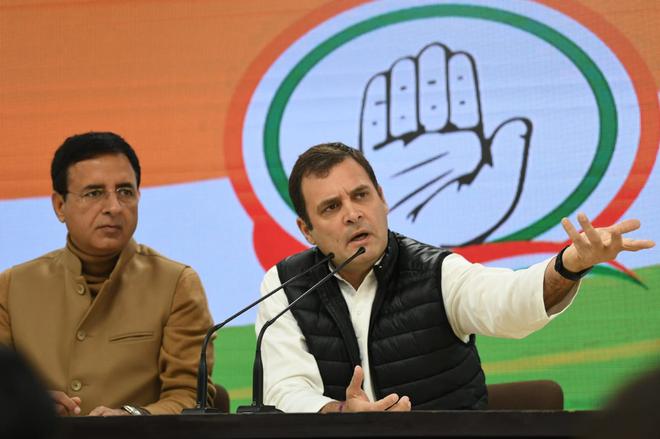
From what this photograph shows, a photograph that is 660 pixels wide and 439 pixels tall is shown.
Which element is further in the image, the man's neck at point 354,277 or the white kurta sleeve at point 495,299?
the man's neck at point 354,277

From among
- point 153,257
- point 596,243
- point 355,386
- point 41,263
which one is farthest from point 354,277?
point 41,263

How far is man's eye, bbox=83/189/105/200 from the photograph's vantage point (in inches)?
112

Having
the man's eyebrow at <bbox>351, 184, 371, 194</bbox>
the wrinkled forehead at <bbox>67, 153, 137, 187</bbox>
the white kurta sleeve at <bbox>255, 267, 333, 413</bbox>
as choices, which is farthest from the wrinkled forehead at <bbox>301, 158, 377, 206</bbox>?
the wrinkled forehead at <bbox>67, 153, 137, 187</bbox>

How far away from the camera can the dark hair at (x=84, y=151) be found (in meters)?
2.91

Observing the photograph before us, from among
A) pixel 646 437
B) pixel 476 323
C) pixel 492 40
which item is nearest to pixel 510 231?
pixel 492 40

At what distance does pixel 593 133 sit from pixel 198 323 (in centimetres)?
156

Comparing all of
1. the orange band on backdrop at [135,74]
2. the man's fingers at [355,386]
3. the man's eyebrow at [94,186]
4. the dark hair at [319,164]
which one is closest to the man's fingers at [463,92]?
the orange band on backdrop at [135,74]

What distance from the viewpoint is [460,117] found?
3279 millimetres

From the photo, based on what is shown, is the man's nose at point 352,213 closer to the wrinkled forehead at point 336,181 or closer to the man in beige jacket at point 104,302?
the wrinkled forehead at point 336,181

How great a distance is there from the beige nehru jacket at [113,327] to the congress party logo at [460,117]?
0.60m

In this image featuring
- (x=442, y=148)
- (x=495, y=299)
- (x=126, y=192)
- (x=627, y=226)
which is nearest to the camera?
(x=627, y=226)

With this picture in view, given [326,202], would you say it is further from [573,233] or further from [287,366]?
[573,233]

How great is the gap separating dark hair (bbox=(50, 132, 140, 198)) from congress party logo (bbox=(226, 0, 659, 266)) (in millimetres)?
567

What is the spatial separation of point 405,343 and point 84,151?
1264 millimetres
